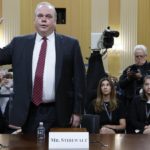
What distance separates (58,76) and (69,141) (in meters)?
0.74

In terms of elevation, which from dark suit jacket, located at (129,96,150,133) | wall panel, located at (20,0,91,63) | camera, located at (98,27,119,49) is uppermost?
wall panel, located at (20,0,91,63)

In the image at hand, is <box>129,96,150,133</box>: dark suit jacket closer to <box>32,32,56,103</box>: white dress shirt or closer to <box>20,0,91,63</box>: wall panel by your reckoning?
<box>32,32,56,103</box>: white dress shirt

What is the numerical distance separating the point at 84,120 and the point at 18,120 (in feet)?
3.36

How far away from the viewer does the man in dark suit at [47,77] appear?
2.89m

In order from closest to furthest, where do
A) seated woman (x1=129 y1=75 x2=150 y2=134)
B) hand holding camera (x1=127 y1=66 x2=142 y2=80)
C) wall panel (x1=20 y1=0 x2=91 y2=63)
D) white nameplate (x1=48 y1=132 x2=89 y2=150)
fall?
white nameplate (x1=48 y1=132 x2=89 y2=150)
seated woman (x1=129 y1=75 x2=150 y2=134)
hand holding camera (x1=127 y1=66 x2=142 y2=80)
wall panel (x1=20 y1=0 x2=91 y2=63)

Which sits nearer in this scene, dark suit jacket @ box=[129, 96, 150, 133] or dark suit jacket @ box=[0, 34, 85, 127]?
dark suit jacket @ box=[0, 34, 85, 127]

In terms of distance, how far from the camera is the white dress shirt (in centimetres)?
289

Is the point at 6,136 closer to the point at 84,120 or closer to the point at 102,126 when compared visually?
the point at 84,120

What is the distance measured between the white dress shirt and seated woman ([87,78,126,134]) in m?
2.01

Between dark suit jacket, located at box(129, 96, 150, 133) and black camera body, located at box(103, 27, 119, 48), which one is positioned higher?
black camera body, located at box(103, 27, 119, 48)

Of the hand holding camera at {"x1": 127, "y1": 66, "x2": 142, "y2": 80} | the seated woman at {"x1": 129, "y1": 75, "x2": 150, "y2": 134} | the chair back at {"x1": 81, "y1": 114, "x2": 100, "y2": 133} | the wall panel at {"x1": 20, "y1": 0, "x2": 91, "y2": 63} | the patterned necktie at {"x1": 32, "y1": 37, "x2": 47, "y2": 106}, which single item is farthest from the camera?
the wall panel at {"x1": 20, "y1": 0, "x2": 91, "y2": 63}

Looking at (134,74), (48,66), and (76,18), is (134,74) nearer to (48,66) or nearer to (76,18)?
(48,66)

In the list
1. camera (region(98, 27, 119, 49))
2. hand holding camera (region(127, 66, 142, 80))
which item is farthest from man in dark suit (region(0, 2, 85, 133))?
camera (region(98, 27, 119, 49))

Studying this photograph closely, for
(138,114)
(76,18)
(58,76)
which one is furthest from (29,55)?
(76,18)
